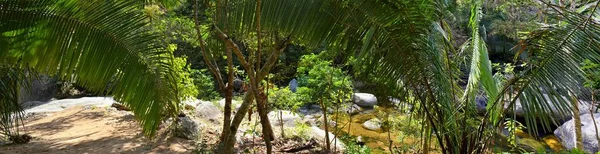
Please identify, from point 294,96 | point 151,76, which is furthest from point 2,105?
point 294,96

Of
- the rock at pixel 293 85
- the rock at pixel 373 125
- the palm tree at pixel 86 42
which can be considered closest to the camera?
the palm tree at pixel 86 42

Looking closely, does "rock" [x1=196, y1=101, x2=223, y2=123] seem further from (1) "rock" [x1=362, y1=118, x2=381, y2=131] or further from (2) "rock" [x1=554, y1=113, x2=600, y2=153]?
(2) "rock" [x1=554, y1=113, x2=600, y2=153]

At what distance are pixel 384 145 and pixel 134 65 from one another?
7.11 meters

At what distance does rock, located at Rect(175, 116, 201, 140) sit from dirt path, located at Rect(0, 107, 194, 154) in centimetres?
12

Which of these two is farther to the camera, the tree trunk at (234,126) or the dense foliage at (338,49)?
the tree trunk at (234,126)

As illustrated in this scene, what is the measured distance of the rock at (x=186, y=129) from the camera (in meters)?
6.87

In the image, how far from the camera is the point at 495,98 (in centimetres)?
292

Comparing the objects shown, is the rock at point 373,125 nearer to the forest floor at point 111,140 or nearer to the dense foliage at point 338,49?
the forest floor at point 111,140

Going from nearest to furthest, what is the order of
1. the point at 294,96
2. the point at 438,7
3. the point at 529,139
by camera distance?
the point at 438,7 < the point at 294,96 < the point at 529,139

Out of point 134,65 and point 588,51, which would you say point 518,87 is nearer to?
point 588,51

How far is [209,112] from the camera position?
8.91 meters

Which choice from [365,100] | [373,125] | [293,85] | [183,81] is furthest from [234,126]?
[293,85]

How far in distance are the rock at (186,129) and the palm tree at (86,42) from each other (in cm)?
461

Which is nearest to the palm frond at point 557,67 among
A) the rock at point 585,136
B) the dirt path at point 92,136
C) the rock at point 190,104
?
the dirt path at point 92,136
